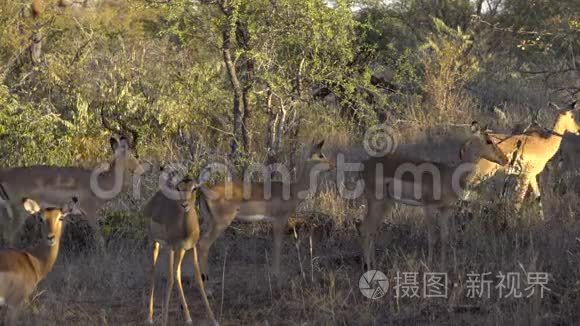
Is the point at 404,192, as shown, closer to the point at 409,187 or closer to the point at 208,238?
the point at 409,187

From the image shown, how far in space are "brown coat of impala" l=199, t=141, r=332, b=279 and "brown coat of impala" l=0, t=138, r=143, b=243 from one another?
1617 millimetres

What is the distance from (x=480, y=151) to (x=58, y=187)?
4425 millimetres

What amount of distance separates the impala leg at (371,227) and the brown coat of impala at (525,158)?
115cm

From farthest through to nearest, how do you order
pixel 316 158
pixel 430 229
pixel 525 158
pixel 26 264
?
pixel 525 158 < pixel 316 158 < pixel 430 229 < pixel 26 264

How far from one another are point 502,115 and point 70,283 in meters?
8.50

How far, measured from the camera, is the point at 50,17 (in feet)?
46.5

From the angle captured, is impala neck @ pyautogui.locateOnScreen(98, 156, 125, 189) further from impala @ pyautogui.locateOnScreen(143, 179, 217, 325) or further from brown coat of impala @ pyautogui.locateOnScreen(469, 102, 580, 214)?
brown coat of impala @ pyautogui.locateOnScreen(469, 102, 580, 214)

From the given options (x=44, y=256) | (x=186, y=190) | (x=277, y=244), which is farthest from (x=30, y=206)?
(x=277, y=244)

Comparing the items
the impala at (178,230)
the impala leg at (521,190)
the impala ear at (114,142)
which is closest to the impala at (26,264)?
the impala at (178,230)

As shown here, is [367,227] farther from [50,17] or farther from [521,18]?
[521,18]

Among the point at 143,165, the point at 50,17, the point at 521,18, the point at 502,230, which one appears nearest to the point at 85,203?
the point at 143,165

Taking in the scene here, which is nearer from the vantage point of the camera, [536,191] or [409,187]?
[409,187]

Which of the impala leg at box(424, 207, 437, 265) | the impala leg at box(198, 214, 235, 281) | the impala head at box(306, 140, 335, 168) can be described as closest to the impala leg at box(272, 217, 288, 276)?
the impala leg at box(198, 214, 235, 281)

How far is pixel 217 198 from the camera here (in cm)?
688
